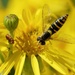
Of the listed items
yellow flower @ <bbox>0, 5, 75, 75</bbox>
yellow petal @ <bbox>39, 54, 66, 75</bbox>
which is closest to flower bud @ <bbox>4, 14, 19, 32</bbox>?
yellow flower @ <bbox>0, 5, 75, 75</bbox>

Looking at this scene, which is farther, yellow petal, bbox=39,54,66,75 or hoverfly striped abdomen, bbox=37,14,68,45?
hoverfly striped abdomen, bbox=37,14,68,45

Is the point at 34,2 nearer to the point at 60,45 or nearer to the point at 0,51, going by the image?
the point at 60,45

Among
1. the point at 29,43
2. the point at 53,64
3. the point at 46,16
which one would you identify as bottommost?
the point at 53,64

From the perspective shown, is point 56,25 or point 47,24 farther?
point 47,24

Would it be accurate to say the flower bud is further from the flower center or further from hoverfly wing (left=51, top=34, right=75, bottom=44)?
hoverfly wing (left=51, top=34, right=75, bottom=44)

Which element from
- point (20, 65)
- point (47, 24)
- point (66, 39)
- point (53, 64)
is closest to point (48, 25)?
point (47, 24)

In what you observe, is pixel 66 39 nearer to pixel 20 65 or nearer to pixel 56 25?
pixel 56 25
